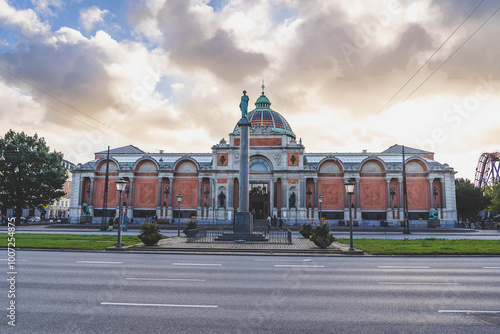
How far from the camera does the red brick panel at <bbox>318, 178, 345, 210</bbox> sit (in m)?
59.6

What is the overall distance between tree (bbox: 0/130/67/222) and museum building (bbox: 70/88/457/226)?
6.80 meters

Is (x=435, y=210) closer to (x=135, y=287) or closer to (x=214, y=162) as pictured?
(x=214, y=162)

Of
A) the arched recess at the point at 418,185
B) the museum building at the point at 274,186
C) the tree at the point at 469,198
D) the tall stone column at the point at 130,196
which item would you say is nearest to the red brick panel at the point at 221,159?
the museum building at the point at 274,186

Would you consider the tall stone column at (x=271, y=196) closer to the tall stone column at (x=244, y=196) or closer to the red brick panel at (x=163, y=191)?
the red brick panel at (x=163, y=191)

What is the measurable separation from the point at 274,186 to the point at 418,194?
25.1m

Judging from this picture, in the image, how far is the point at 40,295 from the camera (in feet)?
27.8

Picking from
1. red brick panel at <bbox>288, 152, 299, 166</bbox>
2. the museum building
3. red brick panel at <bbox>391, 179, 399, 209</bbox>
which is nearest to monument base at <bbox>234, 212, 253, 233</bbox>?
the museum building

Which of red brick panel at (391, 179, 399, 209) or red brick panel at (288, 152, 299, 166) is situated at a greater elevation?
red brick panel at (288, 152, 299, 166)

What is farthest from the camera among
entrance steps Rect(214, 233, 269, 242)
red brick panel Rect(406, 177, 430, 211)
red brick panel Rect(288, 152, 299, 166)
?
red brick panel Rect(288, 152, 299, 166)

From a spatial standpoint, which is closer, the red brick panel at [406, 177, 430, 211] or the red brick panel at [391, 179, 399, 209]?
the red brick panel at [406, 177, 430, 211]

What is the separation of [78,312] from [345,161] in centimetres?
6151

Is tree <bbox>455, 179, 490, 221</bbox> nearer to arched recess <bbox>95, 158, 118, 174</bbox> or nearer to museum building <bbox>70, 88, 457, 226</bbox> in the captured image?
museum building <bbox>70, 88, 457, 226</bbox>

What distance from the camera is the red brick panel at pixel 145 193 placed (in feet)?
203

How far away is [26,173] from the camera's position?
172 feet
